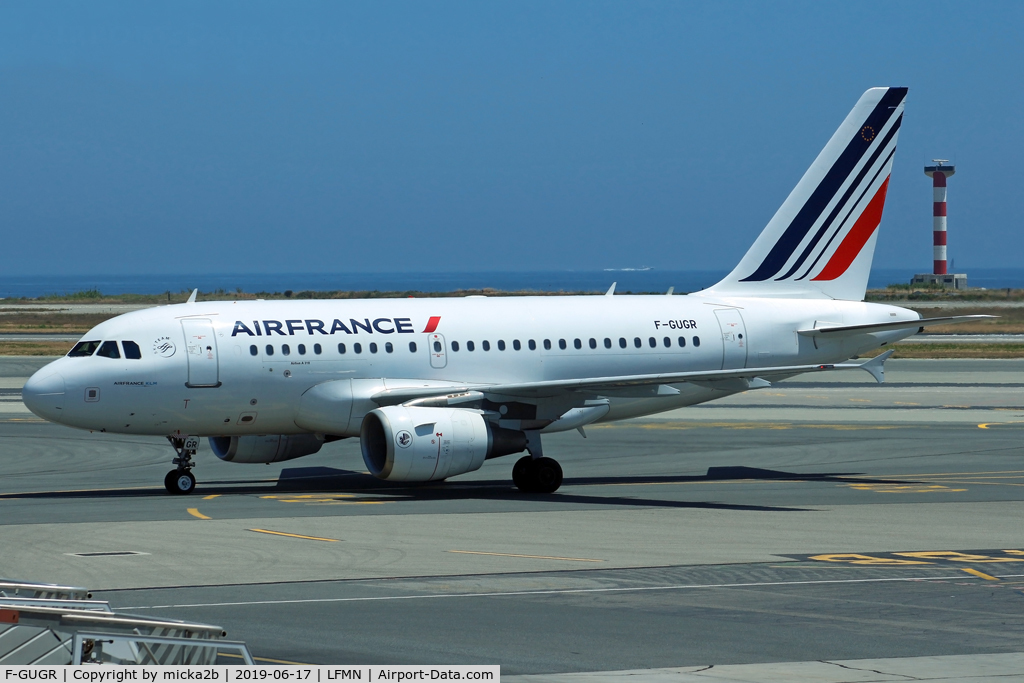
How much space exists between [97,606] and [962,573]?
50.3ft

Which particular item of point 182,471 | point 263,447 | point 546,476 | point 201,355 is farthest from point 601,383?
point 182,471

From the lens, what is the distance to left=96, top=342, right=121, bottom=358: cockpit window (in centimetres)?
3106

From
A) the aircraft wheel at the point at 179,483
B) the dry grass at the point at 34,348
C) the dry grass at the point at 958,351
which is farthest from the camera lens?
the dry grass at the point at 34,348

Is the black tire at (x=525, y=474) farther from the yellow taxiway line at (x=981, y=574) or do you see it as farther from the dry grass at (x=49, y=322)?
the dry grass at (x=49, y=322)

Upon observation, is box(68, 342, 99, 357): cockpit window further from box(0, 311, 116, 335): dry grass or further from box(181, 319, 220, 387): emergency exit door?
box(0, 311, 116, 335): dry grass

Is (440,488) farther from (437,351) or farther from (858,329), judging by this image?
(858,329)

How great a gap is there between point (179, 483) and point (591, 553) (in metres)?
12.3

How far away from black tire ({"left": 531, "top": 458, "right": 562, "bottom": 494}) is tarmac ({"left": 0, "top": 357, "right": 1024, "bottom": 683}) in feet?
1.38

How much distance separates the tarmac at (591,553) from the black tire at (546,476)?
421 mm

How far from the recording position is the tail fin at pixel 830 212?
3906 cm

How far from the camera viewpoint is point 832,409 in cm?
5153

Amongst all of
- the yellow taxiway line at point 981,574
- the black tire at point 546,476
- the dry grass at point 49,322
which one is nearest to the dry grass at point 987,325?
the black tire at point 546,476

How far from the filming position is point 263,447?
33625mm

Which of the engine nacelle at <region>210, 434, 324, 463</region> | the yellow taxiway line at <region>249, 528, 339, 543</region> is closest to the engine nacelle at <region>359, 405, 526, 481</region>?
the engine nacelle at <region>210, 434, 324, 463</region>
